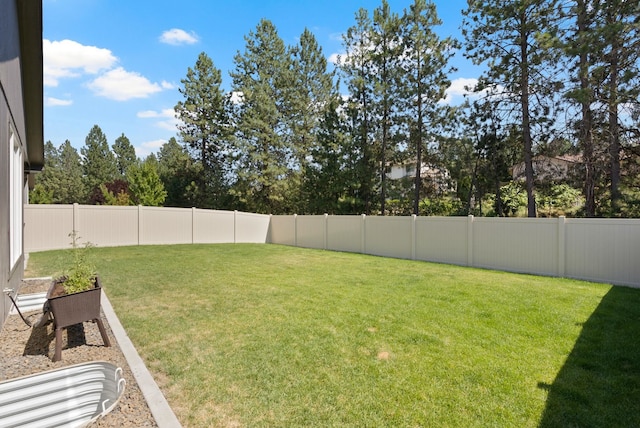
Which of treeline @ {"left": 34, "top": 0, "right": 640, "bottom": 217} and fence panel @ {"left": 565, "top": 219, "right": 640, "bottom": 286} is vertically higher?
treeline @ {"left": 34, "top": 0, "right": 640, "bottom": 217}

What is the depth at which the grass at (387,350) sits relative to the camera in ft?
8.78

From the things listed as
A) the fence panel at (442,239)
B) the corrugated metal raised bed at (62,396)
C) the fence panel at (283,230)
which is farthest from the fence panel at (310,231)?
the corrugated metal raised bed at (62,396)

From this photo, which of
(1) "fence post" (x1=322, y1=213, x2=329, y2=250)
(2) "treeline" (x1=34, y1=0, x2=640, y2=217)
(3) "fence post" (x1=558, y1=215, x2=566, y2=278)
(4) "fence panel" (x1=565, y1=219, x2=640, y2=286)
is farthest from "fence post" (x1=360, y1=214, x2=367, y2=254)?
(4) "fence panel" (x1=565, y1=219, x2=640, y2=286)

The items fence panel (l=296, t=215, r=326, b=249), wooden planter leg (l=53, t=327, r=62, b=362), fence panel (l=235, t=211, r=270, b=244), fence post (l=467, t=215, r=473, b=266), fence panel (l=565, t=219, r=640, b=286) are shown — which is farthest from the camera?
fence panel (l=235, t=211, r=270, b=244)

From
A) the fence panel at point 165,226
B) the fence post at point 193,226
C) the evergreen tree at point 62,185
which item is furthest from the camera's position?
the evergreen tree at point 62,185

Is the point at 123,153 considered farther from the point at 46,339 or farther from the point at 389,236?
the point at 46,339

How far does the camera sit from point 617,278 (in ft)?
24.6

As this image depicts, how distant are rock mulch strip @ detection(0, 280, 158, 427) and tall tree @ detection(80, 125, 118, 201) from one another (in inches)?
1645

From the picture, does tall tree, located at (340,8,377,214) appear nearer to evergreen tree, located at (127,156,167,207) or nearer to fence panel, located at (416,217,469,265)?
fence panel, located at (416,217,469,265)

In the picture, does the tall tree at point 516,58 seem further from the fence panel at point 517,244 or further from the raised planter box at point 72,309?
the raised planter box at point 72,309

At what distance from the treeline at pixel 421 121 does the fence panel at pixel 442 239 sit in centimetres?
445

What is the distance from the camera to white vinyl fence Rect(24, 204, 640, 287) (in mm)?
7719

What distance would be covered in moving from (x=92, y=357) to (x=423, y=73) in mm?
19058

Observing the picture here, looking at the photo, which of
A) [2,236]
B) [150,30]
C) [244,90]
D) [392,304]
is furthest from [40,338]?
[244,90]
